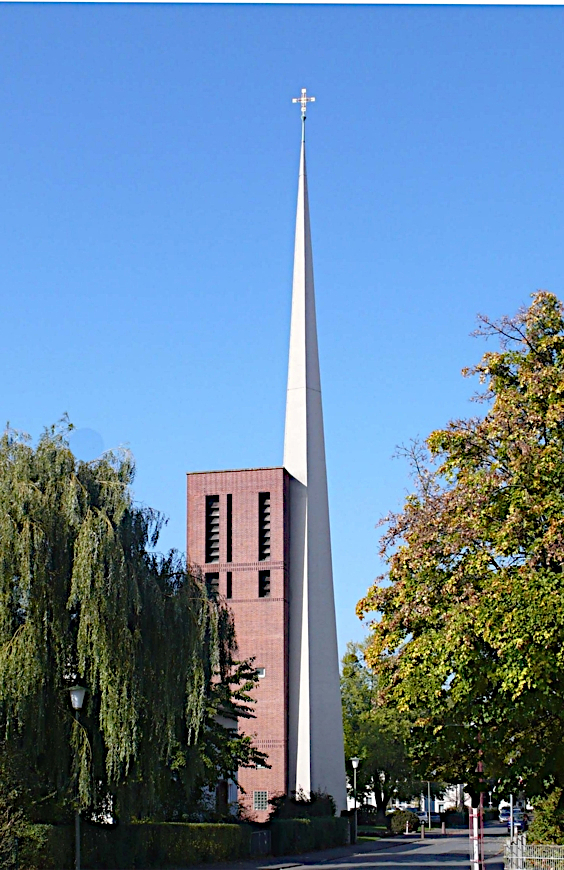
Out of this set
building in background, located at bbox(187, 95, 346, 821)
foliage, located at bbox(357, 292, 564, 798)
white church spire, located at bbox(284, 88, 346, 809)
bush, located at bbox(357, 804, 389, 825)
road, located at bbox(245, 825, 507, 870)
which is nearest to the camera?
foliage, located at bbox(357, 292, 564, 798)

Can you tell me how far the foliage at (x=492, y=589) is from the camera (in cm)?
2141

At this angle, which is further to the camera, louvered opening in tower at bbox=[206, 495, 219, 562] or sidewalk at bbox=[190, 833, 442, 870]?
louvered opening in tower at bbox=[206, 495, 219, 562]

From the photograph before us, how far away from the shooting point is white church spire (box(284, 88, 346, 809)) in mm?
53406

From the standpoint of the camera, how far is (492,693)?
2280cm

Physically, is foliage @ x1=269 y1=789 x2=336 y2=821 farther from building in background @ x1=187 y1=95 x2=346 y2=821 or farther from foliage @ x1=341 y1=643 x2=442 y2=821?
foliage @ x1=341 y1=643 x2=442 y2=821

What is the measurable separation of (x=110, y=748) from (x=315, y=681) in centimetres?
3003

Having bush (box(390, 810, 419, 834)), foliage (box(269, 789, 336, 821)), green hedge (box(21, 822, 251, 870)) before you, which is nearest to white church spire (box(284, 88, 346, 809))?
foliage (box(269, 789, 336, 821))

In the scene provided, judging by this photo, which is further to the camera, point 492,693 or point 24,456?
point 24,456

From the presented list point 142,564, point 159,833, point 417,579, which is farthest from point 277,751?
point 417,579

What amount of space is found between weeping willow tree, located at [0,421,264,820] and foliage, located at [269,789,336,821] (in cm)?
2206

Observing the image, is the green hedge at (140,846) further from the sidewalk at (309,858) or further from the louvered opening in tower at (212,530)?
the louvered opening in tower at (212,530)

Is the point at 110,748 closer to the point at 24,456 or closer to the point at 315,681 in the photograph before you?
the point at 24,456

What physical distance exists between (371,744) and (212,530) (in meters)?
21.1

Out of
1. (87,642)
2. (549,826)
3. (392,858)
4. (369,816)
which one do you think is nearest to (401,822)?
(369,816)
